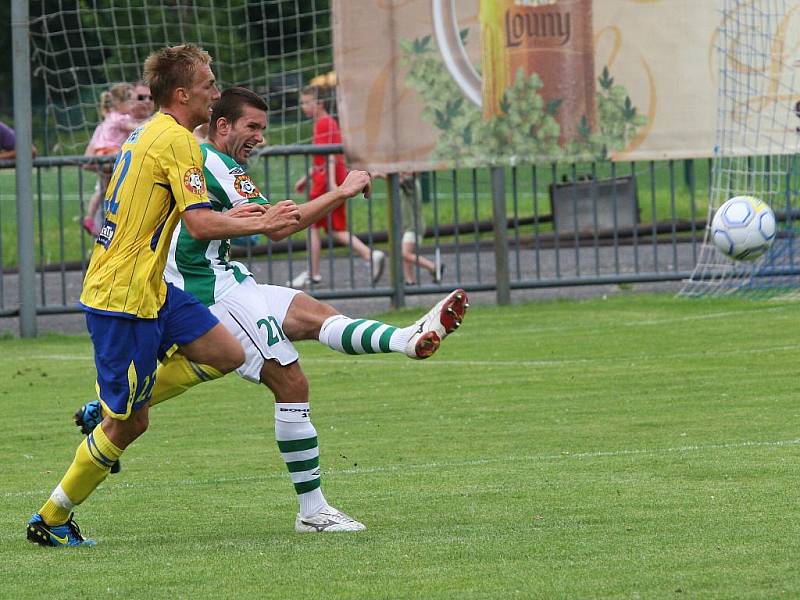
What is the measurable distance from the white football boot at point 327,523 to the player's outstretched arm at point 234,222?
115 cm

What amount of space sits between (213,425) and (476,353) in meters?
3.20

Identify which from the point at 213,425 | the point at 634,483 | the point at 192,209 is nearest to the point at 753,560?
the point at 634,483

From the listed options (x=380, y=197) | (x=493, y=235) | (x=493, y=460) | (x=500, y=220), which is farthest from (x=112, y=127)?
(x=380, y=197)

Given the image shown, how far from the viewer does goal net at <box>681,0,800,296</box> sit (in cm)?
1514

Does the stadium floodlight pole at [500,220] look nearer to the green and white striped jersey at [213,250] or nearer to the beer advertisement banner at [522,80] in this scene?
the beer advertisement banner at [522,80]

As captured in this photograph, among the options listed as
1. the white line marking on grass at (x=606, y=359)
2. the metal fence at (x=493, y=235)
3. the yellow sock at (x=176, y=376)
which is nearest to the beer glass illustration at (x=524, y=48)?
the metal fence at (x=493, y=235)

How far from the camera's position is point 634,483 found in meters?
7.13

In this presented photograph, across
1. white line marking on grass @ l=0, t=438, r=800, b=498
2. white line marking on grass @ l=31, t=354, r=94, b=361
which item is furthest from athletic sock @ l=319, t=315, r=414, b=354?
white line marking on grass @ l=31, t=354, r=94, b=361

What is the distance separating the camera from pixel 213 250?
696 cm

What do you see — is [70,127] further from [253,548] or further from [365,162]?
[253,548]

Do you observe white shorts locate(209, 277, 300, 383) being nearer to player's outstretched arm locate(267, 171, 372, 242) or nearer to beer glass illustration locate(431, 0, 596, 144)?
player's outstretched arm locate(267, 171, 372, 242)

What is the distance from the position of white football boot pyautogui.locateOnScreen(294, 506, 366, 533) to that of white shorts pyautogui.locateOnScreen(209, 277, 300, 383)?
61cm

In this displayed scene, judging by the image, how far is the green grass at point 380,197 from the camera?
15852 mm

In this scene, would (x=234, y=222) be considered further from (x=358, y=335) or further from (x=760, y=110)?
(x=760, y=110)
